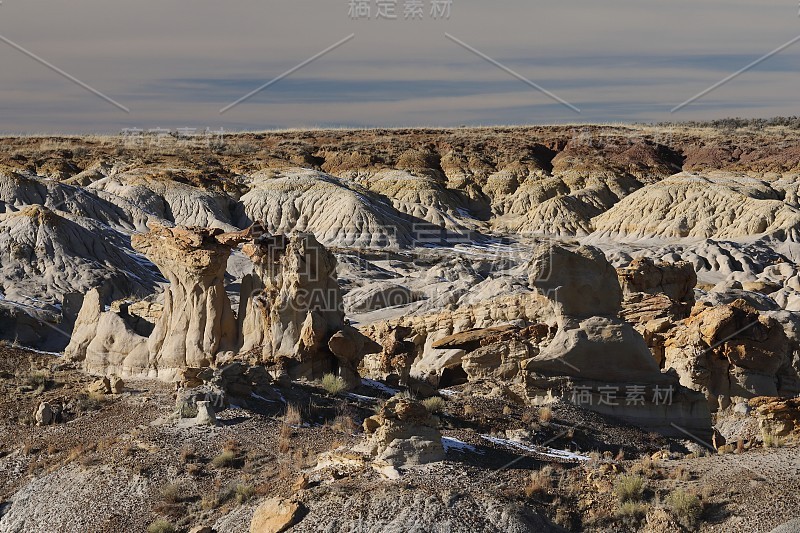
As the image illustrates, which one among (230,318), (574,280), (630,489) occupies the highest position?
(574,280)

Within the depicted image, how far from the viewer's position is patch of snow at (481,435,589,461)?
19.3 meters

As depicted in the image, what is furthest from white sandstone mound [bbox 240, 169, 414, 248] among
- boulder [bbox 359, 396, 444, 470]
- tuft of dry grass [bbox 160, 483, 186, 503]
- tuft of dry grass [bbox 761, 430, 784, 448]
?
boulder [bbox 359, 396, 444, 470]

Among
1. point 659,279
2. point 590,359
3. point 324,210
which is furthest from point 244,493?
point 324,210

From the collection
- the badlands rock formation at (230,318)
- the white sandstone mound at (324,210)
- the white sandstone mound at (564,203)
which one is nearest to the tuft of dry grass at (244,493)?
the badlands rock formation at (230,318)

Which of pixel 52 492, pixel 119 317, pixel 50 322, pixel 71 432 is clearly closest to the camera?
pixel 52 492

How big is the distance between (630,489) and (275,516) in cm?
456

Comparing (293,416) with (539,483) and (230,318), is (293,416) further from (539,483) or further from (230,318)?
(230,318)

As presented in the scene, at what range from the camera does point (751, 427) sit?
22734mm

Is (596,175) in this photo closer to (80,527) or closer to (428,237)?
(428,237)

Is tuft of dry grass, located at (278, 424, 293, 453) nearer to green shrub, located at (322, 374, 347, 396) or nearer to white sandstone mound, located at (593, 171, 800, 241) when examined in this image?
green shrub, located at (322, 374, 347, 396)

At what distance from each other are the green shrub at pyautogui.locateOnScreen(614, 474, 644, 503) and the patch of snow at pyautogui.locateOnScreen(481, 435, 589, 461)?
2.99 metres

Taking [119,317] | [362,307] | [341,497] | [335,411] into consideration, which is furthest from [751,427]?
[362,307]

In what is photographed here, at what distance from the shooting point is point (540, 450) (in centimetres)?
1984

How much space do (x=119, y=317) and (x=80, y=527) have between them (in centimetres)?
1132
